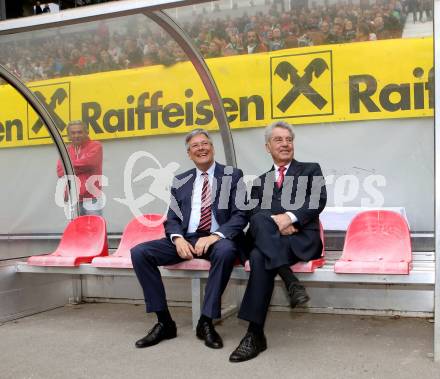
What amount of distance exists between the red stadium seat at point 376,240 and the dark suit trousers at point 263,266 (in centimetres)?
38

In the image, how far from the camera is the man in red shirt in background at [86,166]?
579 cm

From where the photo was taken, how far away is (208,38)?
5324mm

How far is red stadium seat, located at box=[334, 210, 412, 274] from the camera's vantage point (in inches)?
154

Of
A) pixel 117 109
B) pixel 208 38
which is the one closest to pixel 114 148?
pixel 117 109

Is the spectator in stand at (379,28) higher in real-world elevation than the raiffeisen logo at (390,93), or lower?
higher

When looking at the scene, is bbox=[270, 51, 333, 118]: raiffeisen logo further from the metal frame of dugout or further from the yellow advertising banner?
the metal frame of dugout

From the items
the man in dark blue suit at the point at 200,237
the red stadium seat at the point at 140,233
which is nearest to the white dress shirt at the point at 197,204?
the man in dark blue suit at the point at 200,237

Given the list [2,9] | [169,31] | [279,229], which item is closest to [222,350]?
[279,229]

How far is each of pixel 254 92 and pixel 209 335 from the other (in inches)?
98.5

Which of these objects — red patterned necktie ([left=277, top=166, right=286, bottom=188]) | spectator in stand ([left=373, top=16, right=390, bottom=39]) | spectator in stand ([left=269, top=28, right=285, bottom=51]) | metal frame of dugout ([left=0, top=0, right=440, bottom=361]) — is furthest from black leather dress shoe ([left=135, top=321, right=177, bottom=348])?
spectator in stand ([left=373, top=16, right=390, bottom=39])

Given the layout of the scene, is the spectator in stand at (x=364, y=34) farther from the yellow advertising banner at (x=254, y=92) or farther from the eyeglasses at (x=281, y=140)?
the eyeglasses at (x=281, y=140)

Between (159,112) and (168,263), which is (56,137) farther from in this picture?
(168,263)

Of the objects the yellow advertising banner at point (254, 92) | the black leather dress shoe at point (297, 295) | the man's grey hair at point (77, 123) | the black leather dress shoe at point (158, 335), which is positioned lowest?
the black leather dress shoe at point (158, 335)

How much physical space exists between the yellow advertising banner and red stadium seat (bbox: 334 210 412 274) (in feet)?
3.77
